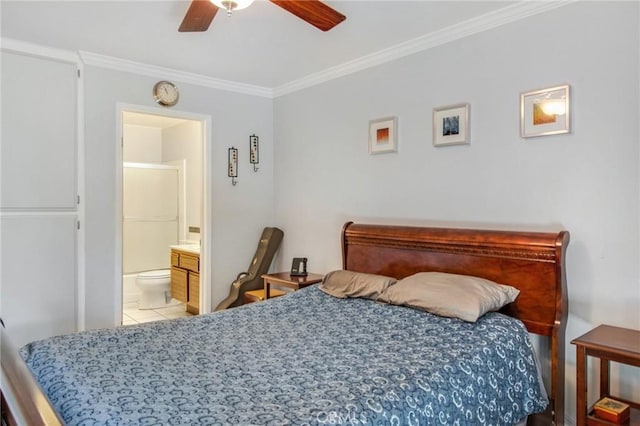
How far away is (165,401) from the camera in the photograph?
142cm

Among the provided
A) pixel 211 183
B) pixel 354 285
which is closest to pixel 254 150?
pixel 211 183

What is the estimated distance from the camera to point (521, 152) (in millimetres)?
2648

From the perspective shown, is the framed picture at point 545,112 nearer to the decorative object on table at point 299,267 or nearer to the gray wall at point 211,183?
the decorative object on table at point 299,267

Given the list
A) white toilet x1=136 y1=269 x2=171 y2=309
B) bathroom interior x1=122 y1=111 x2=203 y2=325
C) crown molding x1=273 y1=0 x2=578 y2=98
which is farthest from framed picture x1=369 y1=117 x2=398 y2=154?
white toilet x1=136 y1=269 x2=171 y2=309

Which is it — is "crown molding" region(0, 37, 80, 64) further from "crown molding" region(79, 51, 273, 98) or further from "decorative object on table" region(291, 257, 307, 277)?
"decorative object on table" region(291, 257, 307, 277)

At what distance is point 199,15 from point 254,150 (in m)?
2.30

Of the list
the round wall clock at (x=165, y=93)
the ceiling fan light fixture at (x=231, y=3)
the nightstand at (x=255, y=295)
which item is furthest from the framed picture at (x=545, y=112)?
the round wall clock at (x=165, y=93)

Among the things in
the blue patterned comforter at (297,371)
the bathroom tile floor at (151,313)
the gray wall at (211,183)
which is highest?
the gray wall at (211,183)

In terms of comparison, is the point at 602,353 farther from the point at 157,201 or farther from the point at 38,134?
the point at 157,201

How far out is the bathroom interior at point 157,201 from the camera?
5559 mm

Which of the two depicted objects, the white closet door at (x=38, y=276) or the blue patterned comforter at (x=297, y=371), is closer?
the blue patterned comforter at (x=297, y=371)

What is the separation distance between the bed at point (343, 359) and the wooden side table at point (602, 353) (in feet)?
0.70

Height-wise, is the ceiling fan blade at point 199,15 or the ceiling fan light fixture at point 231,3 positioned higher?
the ceiling fan blade at point 199,15

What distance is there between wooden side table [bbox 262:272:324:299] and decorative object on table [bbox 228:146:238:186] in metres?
1.13
